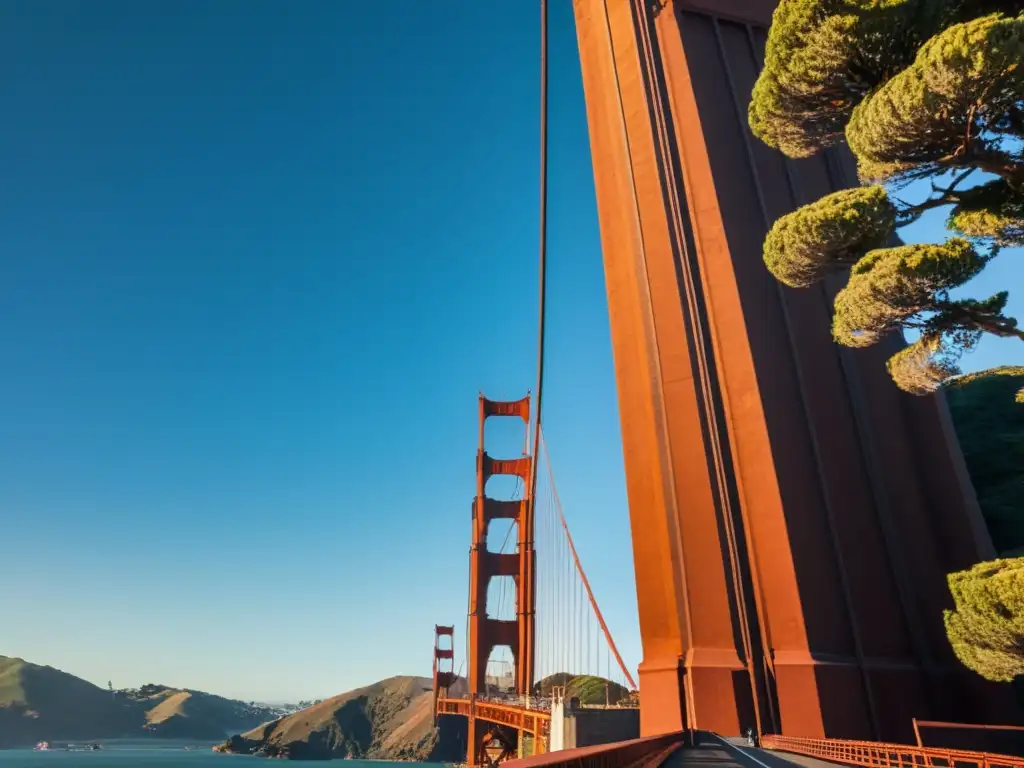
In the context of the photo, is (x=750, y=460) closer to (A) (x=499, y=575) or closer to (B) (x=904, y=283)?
(B) (x=904, y=283)

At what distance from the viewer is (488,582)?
44.8 metres

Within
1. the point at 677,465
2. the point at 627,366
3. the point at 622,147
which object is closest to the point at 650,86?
the point at 622,147

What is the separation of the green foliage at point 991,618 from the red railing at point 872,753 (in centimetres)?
95

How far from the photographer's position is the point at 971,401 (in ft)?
65.0

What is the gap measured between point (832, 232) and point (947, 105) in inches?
62.6

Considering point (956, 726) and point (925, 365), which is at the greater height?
point (925, 365)

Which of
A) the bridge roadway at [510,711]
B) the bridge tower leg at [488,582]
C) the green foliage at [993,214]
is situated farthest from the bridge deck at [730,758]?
the bridge tower leg at [488,582]

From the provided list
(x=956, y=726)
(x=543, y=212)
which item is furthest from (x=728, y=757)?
(x=543, y=212)

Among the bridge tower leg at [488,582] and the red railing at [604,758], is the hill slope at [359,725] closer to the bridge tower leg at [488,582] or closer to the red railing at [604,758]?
the bridge tower leg at [488,582]

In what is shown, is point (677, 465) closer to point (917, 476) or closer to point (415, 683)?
point (917, 476)

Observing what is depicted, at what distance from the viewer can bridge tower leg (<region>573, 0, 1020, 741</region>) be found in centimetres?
1159

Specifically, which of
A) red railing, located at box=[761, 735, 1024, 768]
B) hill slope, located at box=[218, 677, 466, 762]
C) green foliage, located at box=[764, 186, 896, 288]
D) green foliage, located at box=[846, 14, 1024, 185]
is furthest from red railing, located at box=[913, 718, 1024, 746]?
hill slope, located at box=[218, 677, 466, 762]

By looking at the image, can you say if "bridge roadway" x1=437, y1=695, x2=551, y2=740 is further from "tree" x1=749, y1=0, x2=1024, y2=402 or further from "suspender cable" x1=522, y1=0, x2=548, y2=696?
"tree" x1=749, y1=0, x2=1024, y2=402

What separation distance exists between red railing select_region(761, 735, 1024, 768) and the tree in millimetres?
3926
